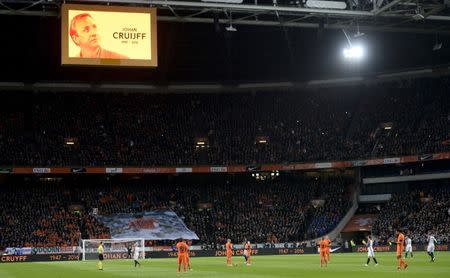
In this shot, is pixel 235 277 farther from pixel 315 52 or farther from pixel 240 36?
pixel 315 52

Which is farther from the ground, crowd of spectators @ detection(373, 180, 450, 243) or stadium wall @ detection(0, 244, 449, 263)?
crowd of spectators @ detection(373, 180, 450, 243)

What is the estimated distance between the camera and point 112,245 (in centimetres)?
6325

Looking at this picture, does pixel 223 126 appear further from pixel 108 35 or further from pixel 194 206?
pixel 108 35

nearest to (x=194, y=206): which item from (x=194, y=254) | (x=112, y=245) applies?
(x=194, y=254)

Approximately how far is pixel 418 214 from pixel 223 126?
24.1 meters

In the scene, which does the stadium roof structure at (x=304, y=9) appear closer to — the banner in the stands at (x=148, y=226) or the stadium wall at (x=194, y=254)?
the stadium wall at (x=194, y=254)

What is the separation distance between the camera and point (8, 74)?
2867 inches

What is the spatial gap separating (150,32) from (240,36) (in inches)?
1216

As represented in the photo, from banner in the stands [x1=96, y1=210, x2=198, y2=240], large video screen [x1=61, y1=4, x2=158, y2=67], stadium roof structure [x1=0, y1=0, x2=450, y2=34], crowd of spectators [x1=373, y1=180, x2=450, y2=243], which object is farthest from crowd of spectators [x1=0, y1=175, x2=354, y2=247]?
large video screen [x1=61, y1=4, x2=158, y2=67]

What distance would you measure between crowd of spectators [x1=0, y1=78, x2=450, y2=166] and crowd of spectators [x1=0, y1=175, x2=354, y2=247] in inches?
131

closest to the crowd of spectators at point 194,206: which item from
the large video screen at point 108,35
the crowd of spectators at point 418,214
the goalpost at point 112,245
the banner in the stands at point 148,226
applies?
the banner in the stands at point 148,226

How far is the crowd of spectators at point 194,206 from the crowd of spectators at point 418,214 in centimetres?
605

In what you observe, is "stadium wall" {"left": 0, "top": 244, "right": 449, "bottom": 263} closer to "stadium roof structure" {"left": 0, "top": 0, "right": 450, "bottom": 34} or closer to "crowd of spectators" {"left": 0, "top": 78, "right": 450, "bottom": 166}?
"crowd of spectators" {"left": 0, "top": 78, "right": 450, "bottom": 166}

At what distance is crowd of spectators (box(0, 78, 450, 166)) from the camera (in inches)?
2830
